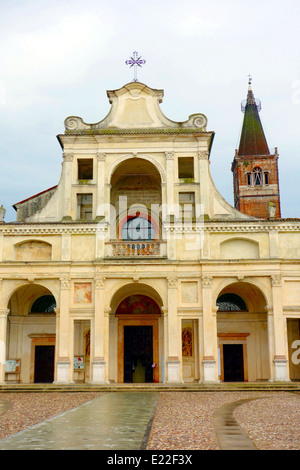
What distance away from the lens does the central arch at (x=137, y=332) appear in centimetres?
2891

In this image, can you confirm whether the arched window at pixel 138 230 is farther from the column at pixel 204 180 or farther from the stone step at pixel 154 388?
the stone step at pixel 154 388

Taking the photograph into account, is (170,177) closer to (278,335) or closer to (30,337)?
(278,335)

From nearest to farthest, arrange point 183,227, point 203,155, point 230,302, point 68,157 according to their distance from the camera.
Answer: point 183,227
point 203,155
point 68,157
point 230,302

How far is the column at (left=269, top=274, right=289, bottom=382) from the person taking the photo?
25328mm

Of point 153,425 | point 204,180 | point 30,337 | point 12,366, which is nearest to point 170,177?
point 204,180

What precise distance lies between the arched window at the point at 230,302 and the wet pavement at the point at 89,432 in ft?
53.0

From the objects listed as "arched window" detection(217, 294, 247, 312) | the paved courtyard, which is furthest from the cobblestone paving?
"arched window" detection(217, 294, 247, 312)

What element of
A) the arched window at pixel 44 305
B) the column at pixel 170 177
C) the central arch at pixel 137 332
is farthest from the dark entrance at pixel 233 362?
the arched window at pixel 44 305

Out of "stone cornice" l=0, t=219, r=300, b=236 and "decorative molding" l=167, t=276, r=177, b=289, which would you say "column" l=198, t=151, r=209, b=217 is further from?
"decorative molding" l=167, t=276, r=177, b=289

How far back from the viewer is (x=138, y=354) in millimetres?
29359

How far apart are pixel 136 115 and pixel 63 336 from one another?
12548mm

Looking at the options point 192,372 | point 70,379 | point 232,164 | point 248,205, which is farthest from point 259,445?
point 232,164

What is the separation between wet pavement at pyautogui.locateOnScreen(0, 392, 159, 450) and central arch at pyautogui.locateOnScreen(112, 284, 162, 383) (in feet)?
45.6

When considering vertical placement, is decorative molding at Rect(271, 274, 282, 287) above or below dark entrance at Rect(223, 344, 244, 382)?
above
